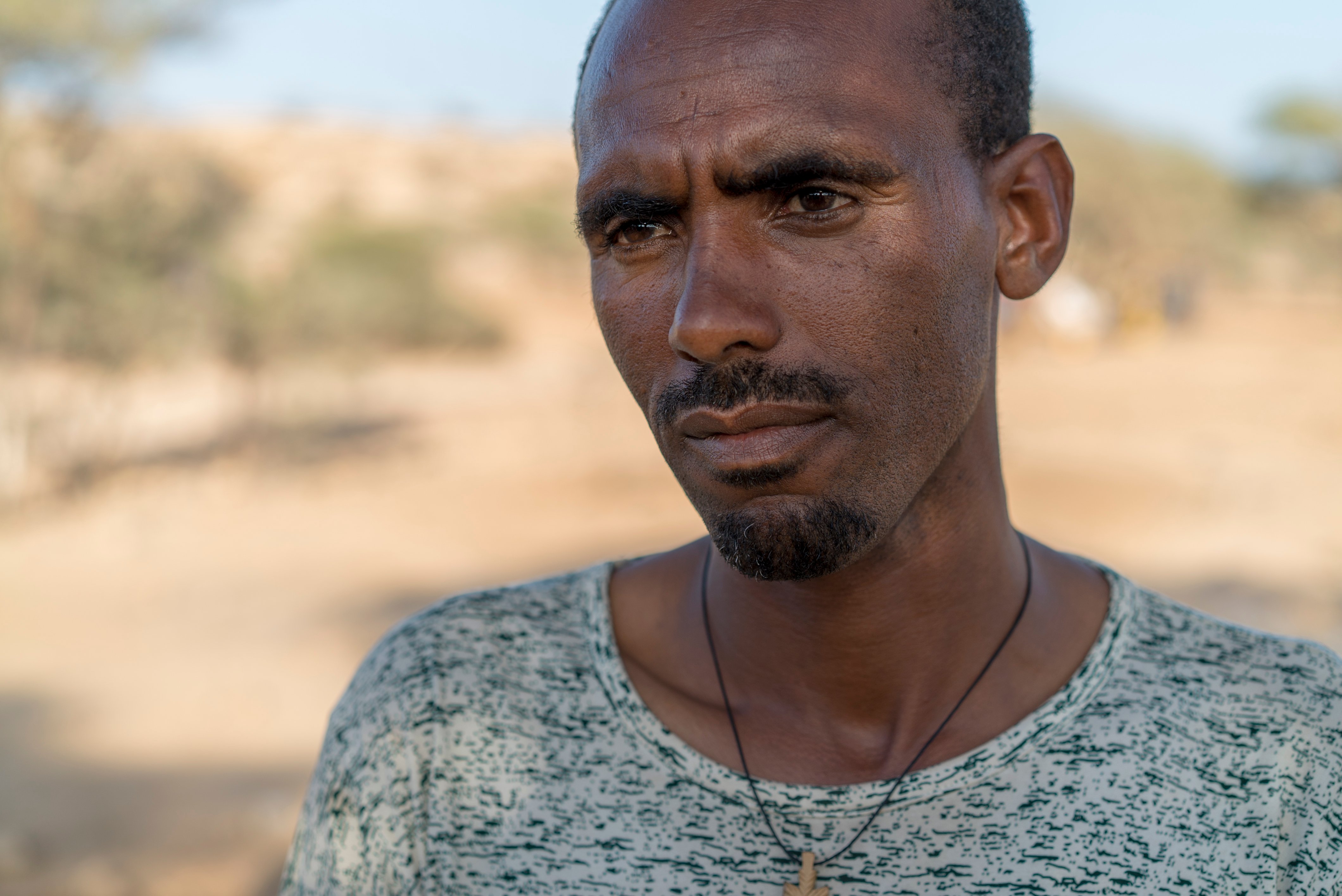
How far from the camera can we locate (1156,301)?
27609mm

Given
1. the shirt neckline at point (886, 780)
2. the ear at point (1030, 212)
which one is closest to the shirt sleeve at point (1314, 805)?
the shirt neckline at point (886, 780)

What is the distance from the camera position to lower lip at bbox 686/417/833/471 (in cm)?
130

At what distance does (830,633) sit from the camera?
5.08 feet

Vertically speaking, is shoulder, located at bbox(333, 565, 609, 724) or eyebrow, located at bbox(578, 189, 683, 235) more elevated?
eyebrow, located at bbox(578, 189, 683, 235)

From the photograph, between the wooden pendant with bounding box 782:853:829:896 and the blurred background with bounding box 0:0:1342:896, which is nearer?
the wooden pendant with bounding box 782:853:829:896

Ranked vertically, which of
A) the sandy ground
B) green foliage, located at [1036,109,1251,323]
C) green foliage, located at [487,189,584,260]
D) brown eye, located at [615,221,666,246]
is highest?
green foliage, located at [487,189,584,260]

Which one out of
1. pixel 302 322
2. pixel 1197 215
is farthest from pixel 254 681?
pixel 1197 215

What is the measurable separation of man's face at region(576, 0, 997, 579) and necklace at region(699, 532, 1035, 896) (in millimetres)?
286

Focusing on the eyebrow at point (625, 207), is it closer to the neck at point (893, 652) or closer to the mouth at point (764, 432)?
the mouth at point (764, 432)

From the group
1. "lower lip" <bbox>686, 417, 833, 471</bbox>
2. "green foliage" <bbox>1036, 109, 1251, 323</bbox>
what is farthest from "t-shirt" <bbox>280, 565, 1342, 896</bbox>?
"green foliage" <bbox>1036, 109, 1251, 323</bbox>

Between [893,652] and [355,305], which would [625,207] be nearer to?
[893,652]

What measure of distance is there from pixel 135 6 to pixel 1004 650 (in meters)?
13.6

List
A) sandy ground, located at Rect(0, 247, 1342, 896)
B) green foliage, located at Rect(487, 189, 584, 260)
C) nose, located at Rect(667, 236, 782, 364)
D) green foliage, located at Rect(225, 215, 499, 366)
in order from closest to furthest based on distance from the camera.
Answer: nose, located at Rect(667, 236, 782, 364)
sandy ground, located at Rect(0, 247, 1342, 896)
green foliage, located at Rect(225, 215, 499, 366)
green foliage, located at Rect(487, 189, 584, 260)

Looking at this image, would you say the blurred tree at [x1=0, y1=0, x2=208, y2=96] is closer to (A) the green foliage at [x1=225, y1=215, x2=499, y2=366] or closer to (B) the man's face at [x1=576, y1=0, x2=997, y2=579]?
(A) the green foliage at [x1=225, y1=215, x2=499, y2=366]
